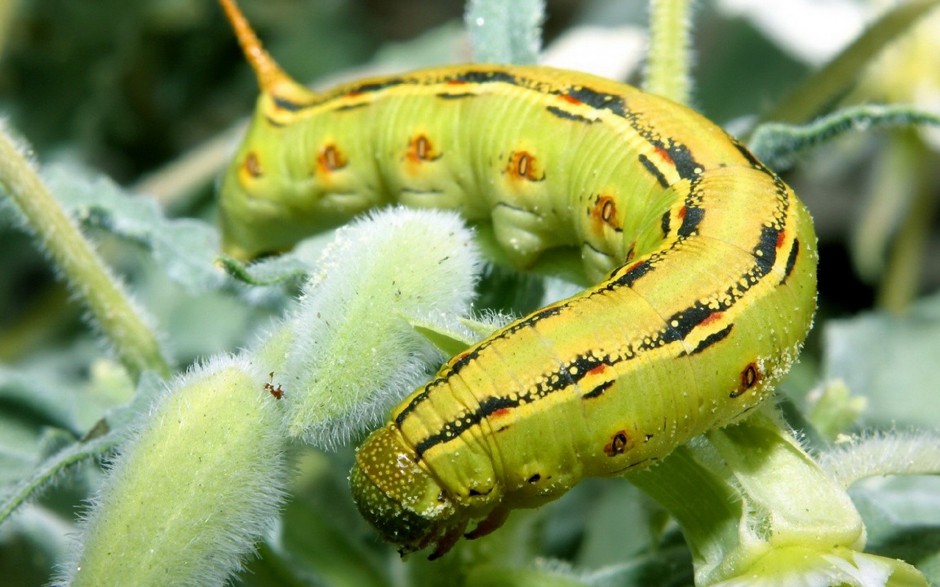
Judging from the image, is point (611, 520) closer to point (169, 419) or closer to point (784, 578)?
point (784, 578)

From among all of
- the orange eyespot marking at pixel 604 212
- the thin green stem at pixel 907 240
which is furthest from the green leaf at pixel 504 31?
the thin green stem at pixel 907 240

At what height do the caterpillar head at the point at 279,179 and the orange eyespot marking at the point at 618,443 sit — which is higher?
the orange eyespot marking at the point at 618,443

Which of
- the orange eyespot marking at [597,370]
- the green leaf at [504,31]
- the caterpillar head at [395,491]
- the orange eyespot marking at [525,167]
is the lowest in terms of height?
the caterpillar head at [395,491]

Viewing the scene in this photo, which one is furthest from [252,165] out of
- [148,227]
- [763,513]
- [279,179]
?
[763,513]

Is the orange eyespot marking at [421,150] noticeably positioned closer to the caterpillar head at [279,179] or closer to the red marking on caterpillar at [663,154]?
the caterpillar head at [279,179]

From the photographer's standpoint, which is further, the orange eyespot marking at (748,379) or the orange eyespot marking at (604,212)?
the orange eyespot marking at (604,212)

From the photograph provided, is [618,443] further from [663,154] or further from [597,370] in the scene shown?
[663,154]

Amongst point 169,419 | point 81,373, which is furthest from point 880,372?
point 81,373
